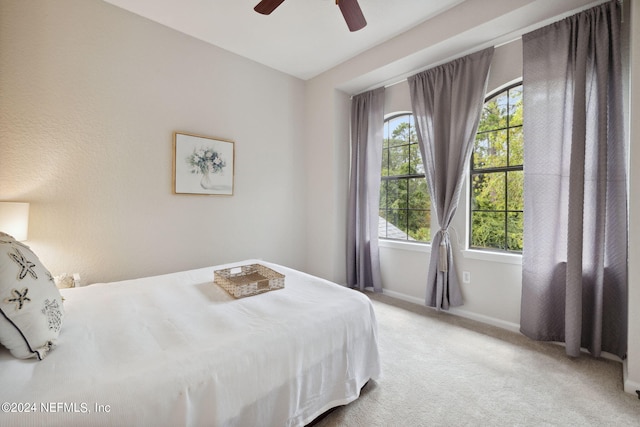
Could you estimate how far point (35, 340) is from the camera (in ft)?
3.38

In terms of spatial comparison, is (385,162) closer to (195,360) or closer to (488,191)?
(488,191)

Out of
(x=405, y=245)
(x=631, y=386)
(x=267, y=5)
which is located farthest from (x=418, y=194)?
(x=267, y=5)

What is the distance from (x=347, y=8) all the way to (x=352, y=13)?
0.06 meters

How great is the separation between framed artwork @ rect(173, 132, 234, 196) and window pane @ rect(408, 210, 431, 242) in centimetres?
228

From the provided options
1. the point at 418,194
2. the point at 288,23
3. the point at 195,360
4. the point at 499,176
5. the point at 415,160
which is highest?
the point at 288,23

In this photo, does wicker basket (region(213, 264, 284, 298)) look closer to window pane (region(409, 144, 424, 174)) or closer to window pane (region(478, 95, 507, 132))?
window pane (region(409, 144, 424, 174))

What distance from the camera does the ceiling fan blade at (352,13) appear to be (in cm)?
193

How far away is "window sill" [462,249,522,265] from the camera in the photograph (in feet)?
8.44

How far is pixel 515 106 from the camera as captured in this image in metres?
2.67

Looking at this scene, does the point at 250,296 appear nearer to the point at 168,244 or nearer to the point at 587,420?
the point at 168,244

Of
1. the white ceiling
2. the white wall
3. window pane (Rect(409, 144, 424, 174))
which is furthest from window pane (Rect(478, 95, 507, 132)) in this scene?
the white wall

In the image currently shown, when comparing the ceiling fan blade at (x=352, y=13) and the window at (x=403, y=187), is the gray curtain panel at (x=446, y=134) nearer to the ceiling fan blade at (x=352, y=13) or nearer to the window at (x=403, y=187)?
the window at (x=403, y=187)

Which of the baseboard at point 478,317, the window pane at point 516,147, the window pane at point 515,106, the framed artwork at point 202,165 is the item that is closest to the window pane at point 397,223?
the baseboard at point 478,317

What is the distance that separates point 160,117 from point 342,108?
2245 millimetres
